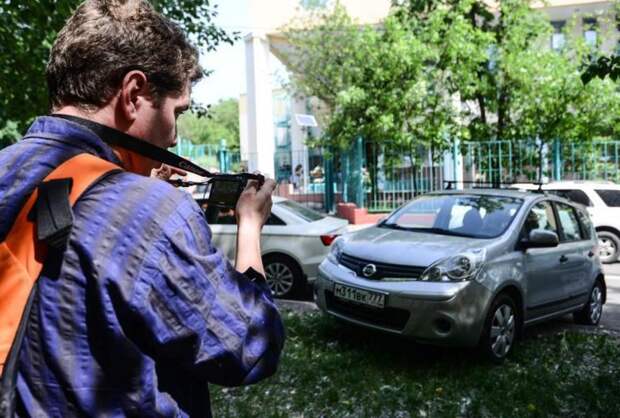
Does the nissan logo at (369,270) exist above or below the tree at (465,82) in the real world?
below

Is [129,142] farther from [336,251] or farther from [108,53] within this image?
[336,251]

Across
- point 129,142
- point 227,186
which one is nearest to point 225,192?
point 227,186

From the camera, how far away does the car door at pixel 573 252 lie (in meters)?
6.22

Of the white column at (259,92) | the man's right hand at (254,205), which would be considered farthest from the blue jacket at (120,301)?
the white column at (259,92)

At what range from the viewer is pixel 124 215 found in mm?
1038

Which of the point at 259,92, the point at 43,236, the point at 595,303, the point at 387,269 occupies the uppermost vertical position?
the point at 259,92

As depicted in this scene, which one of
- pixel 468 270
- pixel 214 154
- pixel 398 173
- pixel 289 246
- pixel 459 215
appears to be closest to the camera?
pixel 468 270

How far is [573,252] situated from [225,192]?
5609 mm

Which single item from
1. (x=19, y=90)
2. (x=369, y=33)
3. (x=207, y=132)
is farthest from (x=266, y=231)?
(x=207, y=132)

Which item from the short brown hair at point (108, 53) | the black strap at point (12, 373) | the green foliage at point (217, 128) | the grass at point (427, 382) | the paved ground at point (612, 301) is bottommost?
the paved ground at point (612, 301)

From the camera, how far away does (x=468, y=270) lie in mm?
5074

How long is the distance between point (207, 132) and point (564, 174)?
2059 inches

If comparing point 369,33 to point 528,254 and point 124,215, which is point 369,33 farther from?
point 124,215

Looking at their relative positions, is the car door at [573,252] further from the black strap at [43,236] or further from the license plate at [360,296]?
the black strap at [43,236]
